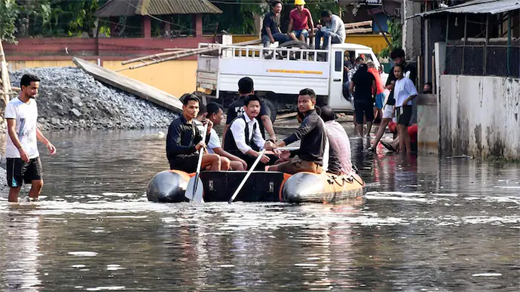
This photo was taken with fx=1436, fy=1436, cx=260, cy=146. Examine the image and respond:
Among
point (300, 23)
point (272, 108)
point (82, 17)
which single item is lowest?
point (272, 108)

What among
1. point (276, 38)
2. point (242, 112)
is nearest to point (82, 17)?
point (276, 38)

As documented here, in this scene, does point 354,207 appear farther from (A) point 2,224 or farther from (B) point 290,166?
(A) point 2,224

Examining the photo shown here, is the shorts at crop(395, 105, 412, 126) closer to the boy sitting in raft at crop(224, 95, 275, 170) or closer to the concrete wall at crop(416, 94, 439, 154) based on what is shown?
the concrete wall at crop(416, 94, 439, 154)

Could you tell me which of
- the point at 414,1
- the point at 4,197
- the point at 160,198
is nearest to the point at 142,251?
the point at 160,198

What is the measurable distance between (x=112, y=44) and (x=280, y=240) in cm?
3544

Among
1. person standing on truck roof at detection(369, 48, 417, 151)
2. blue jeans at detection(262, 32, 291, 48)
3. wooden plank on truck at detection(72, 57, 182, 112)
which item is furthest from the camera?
wooden plank on truck at detection(72, 57, 182, 112)

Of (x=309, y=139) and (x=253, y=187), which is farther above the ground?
(x=309, y=139)

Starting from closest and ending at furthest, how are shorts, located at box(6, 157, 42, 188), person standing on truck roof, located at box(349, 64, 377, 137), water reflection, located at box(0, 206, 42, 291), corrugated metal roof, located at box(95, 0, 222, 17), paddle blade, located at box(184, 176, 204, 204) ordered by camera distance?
water reflection, located at box(0, 206, 42, 291) < shorts, located at box(6, 157, 42, 188) < paddle blade, located at box(184, 176, 204, 204) < person standing on truck roof, located at box(349, 64, 377, 137) < corrugated metal roof, located at box(95, 0, 222, 17)

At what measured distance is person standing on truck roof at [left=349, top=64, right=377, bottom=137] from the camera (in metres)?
30.9

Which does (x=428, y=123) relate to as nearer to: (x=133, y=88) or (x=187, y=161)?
(x=187, y=161)

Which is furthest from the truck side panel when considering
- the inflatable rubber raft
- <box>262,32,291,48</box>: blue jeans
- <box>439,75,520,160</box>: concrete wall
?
the inflatable rubber raft

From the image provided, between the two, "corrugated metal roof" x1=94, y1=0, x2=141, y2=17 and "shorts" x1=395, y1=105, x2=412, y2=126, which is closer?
"shorts" x1=395, y1=105, x2=412, y2=126

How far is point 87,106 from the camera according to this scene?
39.0m

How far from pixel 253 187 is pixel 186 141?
1009 mm
